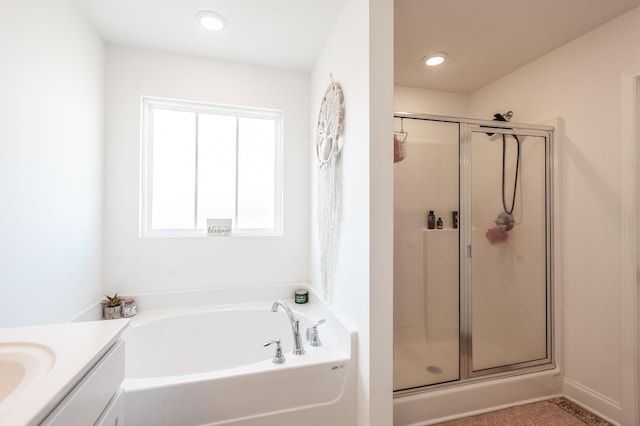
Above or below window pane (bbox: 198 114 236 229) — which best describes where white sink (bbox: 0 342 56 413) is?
below

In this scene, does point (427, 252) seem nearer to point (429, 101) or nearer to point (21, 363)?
point (429, 101)

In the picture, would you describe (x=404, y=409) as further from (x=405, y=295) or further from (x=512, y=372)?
(x=512, y=372)

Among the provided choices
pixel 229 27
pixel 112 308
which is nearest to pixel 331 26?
pixel 229 27

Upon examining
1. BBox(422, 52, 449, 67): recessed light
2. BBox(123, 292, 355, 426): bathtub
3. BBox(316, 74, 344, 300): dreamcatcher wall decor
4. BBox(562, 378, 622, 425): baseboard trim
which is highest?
BBox(422, 52, 449, 67): recessed light

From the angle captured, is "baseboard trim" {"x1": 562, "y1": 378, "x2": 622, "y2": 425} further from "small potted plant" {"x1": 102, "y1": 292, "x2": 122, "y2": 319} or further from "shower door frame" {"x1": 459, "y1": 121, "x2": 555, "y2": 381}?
"small potted plant" {"x1": 102, "y1": 292, "x2": 122, "y2": 319}

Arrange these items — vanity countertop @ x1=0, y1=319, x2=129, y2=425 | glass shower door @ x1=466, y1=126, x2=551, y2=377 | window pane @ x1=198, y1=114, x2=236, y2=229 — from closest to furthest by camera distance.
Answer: vanity countertop @ x1=0, y1=319, x2=129, y2=425 < glass shower door @ x1=466, y1=126, x2=551, y2=377 < window pane @ x1=198, y1=114, x2=236, y2=229

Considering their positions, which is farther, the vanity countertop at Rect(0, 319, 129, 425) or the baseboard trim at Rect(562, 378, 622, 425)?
the baseboard trim at Rect(562, 378, 622, 425)

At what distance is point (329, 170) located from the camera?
1.88 m

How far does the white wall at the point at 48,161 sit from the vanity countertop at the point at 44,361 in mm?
590

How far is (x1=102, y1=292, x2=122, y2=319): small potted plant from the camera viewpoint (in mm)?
1965

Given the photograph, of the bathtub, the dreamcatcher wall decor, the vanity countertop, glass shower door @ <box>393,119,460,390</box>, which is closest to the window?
the dreamcatcher wall decor

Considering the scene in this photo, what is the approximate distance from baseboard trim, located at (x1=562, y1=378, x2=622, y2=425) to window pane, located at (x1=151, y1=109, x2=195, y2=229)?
118 inches

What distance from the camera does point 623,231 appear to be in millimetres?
1725

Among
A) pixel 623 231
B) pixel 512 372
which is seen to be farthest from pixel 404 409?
pixel 623 231
